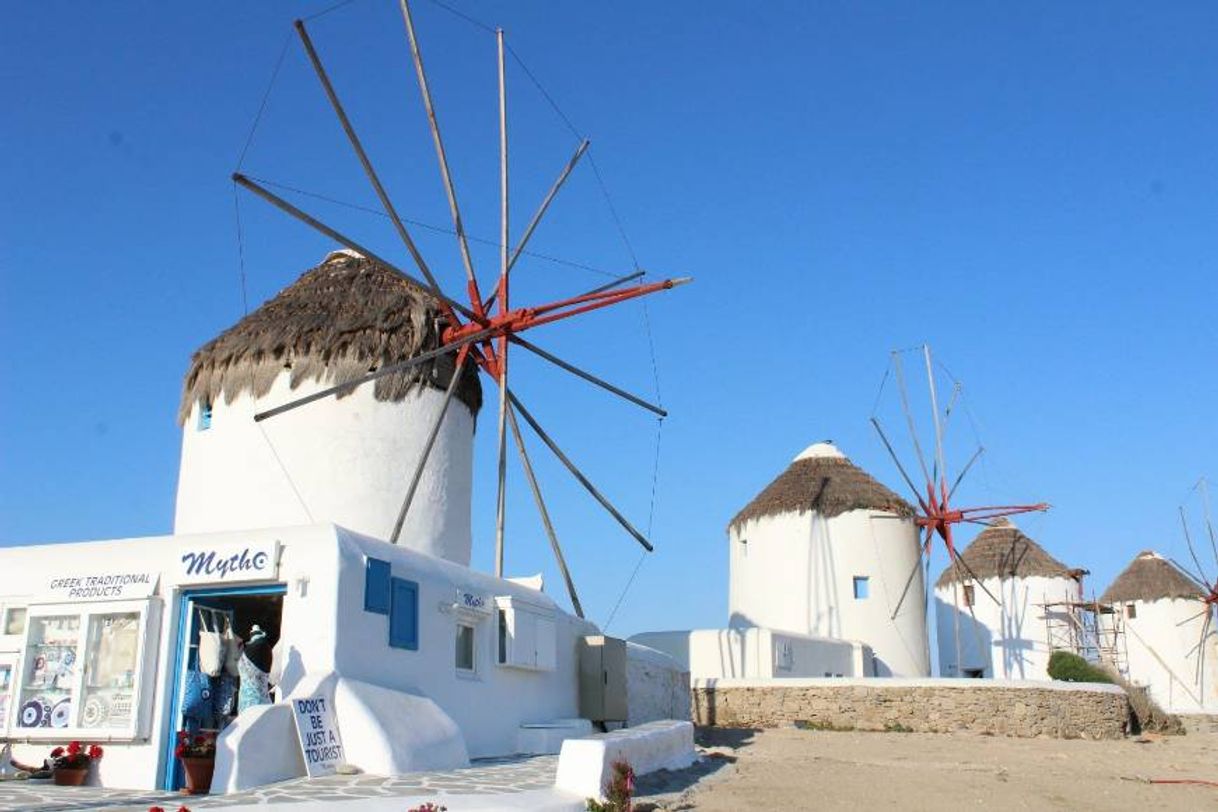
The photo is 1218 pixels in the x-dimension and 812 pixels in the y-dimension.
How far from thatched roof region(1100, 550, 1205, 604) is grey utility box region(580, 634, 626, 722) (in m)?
30.0

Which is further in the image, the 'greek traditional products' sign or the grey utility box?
the grey utility box

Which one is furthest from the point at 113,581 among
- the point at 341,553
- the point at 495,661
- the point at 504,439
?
the point at 504,439

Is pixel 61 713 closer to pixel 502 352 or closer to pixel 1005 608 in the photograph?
pixel 502 352

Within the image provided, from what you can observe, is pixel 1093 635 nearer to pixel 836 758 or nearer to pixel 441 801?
pixel 836 758

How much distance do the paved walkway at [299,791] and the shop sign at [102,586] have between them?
1779 millimetres

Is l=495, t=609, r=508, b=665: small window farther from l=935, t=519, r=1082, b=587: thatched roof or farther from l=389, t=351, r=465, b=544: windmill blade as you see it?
l=935, t=519, r=1082, b=587: thatched roof

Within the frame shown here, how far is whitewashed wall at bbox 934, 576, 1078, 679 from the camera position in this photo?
3641 cm

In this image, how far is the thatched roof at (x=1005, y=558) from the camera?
37281mm

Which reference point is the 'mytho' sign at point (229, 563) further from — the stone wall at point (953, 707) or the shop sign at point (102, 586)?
the stone wall at point (953, 707)

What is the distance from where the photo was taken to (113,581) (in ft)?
Answer: 36.9

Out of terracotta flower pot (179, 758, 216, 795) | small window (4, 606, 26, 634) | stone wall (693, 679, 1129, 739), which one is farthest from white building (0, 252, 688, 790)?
stone wall (693, 679, 1129, 739)

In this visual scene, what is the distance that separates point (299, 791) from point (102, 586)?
12.7ft

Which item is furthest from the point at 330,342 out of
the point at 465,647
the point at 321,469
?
the point at 465,647

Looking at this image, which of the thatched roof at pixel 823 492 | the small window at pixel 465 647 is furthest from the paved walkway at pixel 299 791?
the thatched roof at pixel 823 492
